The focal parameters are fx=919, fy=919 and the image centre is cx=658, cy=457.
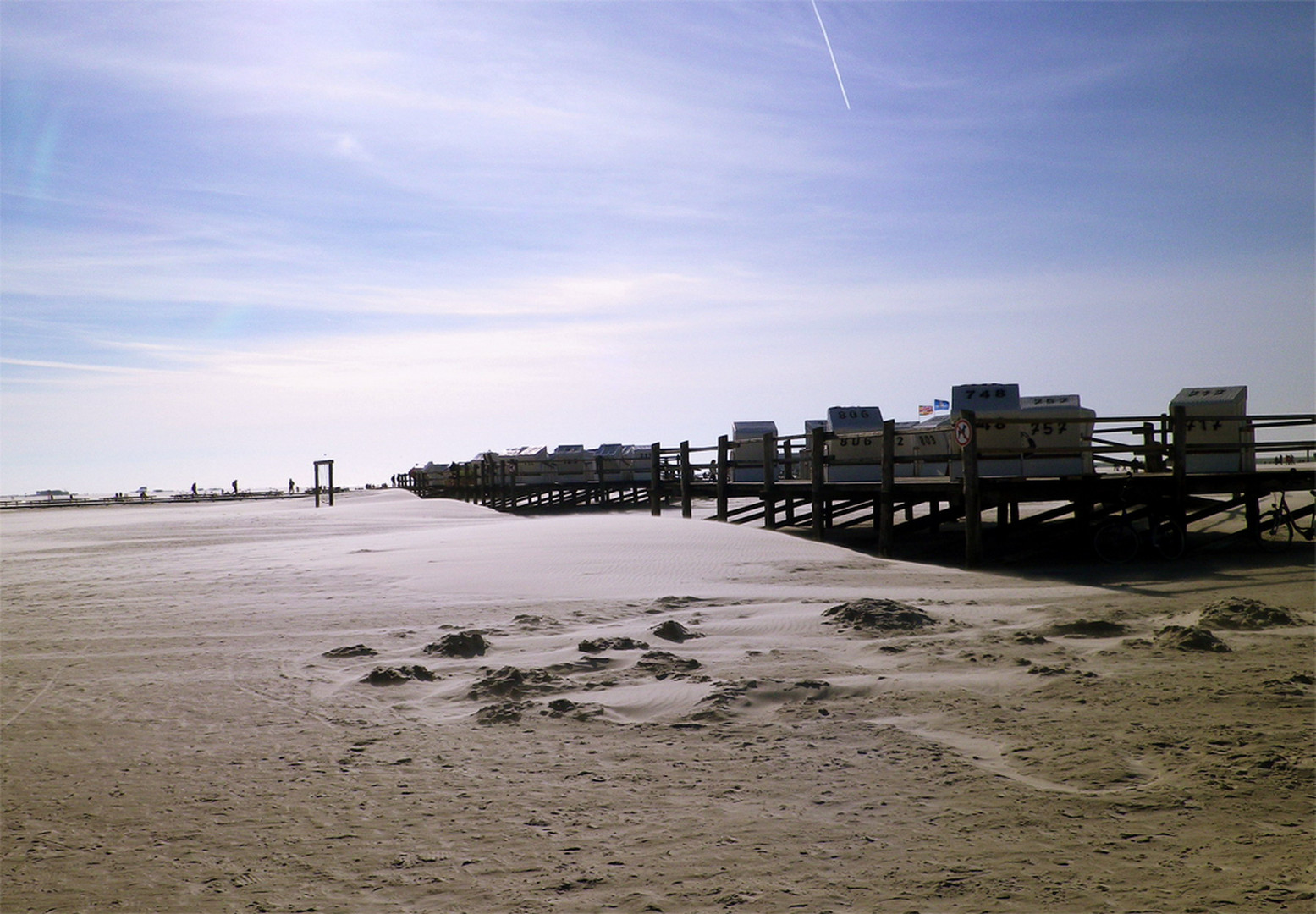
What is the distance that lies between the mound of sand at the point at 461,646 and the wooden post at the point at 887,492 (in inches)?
417

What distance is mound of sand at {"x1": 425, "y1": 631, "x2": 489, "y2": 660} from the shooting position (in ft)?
24.2

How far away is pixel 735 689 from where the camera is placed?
6133 millimetres

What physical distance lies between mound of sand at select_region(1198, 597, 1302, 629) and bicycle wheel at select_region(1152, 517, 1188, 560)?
24.9 ft

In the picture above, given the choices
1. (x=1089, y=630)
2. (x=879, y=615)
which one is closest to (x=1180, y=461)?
(x=1089, y=630)

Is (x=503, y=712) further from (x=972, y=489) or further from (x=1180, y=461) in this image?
(x=1180, y=461)

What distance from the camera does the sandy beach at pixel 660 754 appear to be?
3594 millimetres

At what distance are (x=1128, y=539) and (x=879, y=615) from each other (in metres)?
9.45

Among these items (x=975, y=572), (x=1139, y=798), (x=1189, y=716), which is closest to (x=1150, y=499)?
(x=975, y=572)

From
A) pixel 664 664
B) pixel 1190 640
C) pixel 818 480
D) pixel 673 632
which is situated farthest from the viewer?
pixel 818 480

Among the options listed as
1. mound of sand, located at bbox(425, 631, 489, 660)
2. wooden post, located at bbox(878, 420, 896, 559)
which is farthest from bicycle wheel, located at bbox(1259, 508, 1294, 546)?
mound of sand, located at bbox(425, 631, 489, 660)

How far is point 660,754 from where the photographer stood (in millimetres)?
5066

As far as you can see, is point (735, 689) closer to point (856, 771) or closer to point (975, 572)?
point (856, 771)

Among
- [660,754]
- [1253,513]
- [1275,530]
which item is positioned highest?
[1253,513]

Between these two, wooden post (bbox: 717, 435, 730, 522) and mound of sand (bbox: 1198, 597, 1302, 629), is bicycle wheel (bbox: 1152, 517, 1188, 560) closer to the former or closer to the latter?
mound of sand (bbox: 1198, 597, 1302, 629)
